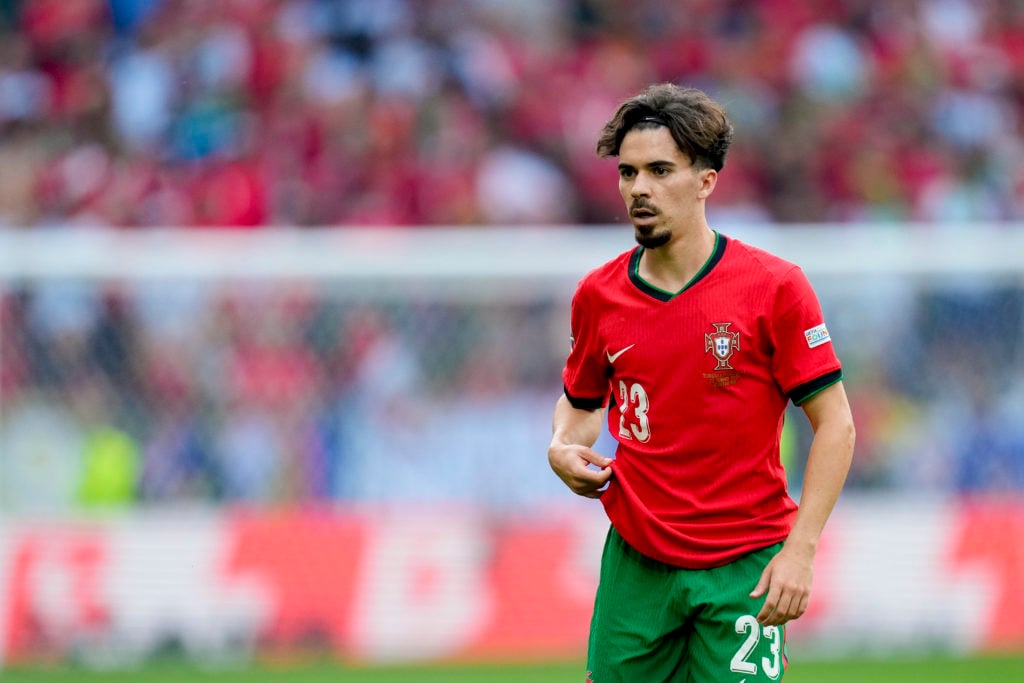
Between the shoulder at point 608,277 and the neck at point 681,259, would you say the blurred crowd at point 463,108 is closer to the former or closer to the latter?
the shoulder at point 608,277

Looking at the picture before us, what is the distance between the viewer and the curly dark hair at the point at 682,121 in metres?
4.70

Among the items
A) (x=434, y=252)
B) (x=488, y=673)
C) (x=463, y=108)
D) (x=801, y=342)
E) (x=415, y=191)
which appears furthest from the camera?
(x=463, y=108)

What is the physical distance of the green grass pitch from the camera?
31.8 feet

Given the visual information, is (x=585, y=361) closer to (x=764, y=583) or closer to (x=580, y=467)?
(x=580, y=467)

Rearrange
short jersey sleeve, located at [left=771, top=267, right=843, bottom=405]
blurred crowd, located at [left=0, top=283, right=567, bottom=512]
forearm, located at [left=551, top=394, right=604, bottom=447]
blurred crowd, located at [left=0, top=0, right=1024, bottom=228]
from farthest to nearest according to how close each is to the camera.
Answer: blurred crowd, located at [left=0, top=0, right=1024, bottom=228] < blurred crowd, located at [left=0, top=283, right=567, bottom=512] < forearm, located at [left=551, top=394, right=604, bottom=447] < short jersey sleeve, located at [left=771, top=267, right=843, bottom=405]

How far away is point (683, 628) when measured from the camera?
15.7ft

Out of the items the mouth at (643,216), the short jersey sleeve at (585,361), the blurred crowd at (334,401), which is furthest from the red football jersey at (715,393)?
the blurred crowd at (334,401)

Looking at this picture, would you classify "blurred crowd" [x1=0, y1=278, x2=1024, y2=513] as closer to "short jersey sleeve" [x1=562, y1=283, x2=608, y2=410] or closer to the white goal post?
the white goal post

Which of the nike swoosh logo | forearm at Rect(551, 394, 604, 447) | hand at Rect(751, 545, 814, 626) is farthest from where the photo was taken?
forearm at Rect(551, 394, 604, 447)

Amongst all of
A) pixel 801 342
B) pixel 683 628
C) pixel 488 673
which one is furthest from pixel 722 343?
pixel 488 673

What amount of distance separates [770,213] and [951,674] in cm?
499

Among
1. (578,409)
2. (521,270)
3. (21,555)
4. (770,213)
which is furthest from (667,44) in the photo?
(578,409)

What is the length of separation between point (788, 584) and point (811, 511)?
22 centimetres

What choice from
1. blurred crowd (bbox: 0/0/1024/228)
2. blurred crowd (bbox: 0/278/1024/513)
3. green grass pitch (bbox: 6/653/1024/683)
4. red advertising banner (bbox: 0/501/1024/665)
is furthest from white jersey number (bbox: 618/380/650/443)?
blurred crowd (bbox: 0/0/1024/228)
